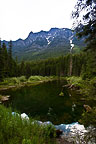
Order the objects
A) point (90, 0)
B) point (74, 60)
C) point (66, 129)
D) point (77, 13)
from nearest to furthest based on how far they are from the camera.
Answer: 1. point (90, 0)
2. point (77, 13)
3. point (66, 129)
4. point (74, 60)

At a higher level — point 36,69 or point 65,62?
point 65,62

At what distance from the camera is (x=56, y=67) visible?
83.4 m

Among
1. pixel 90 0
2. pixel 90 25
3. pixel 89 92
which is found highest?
pixel 90 0

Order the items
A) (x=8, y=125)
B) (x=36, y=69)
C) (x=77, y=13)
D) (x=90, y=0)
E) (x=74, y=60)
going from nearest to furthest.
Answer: (x=8, y=125), (x=90, y=0), (x=77, y=13), (x=74, y=60), (x=36, y=69)

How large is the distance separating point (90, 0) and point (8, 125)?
549cm

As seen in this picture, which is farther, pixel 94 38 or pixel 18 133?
pixel 94 38

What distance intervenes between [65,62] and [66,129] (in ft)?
250

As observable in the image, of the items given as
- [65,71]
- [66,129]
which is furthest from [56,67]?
[66,129]

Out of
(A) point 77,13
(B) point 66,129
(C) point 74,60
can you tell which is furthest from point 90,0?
(C) point 74,60

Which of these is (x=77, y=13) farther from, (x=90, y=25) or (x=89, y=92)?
(x=89, y=92)

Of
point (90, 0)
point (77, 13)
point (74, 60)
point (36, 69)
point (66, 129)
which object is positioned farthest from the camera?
point (36, 69)

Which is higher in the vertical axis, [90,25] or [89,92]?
[90,25]

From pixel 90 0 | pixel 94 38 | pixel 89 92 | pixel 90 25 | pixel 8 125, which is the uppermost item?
pixel 90 0

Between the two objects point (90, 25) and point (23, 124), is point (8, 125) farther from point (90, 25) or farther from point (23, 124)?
point (90, 25)
